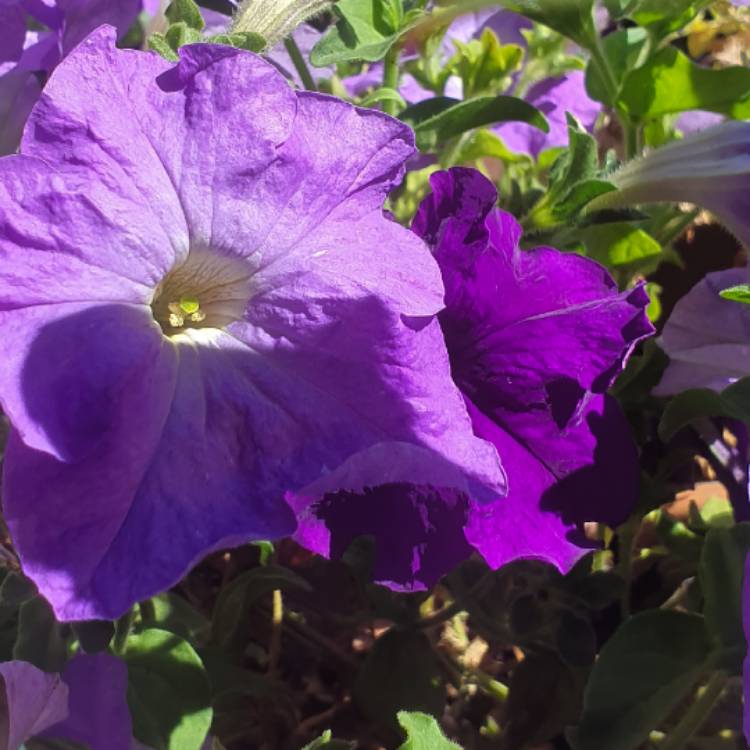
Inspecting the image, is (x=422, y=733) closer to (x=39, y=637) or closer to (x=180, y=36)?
(x=39, y=637)

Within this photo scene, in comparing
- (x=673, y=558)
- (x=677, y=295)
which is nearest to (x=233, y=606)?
(x=673, y=558)

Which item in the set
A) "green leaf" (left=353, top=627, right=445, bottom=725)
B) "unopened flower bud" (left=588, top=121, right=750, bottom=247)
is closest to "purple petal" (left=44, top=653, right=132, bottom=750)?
"green leaf" (left=353, top=627, right=445, bottom=725)

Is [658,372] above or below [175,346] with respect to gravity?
below

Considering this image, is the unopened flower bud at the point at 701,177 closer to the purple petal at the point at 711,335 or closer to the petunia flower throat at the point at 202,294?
the purple petal at the point at 711,335

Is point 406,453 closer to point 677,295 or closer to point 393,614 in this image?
point 393,614

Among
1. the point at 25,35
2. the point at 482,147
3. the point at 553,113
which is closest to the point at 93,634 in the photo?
the point at 25,35
